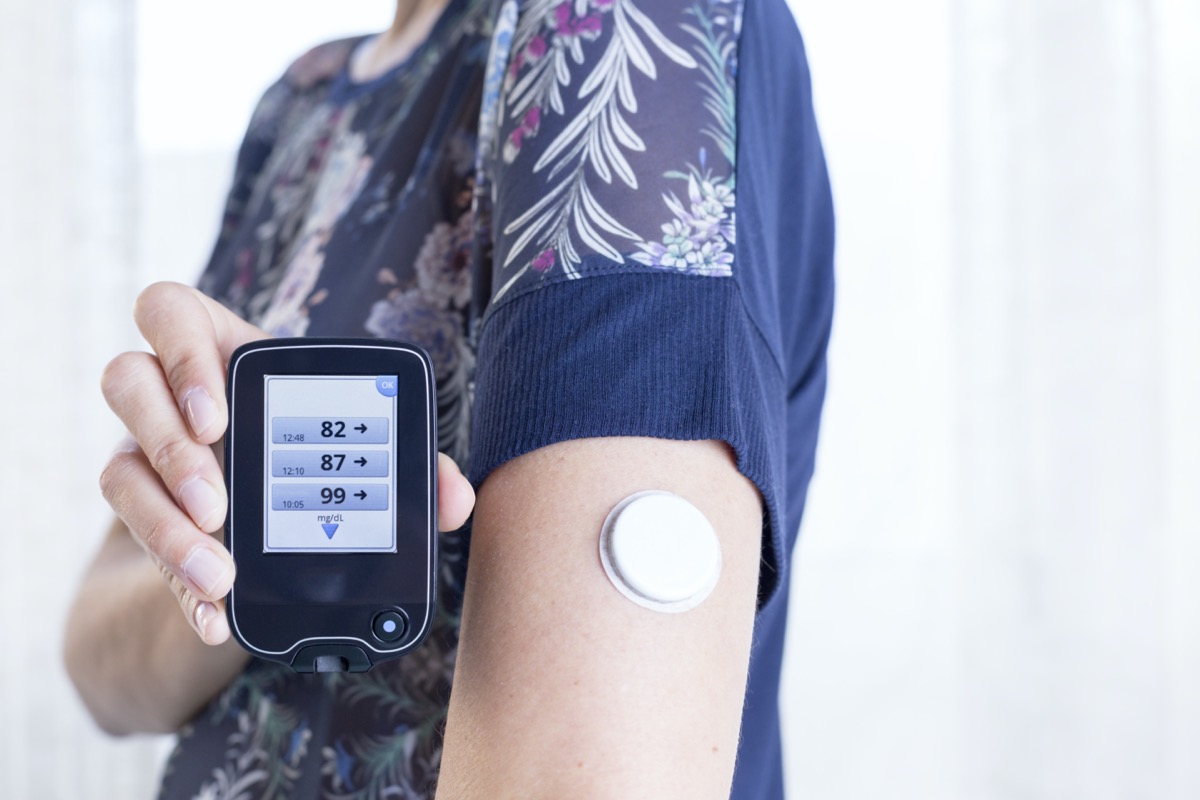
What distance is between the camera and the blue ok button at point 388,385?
1.45 ft

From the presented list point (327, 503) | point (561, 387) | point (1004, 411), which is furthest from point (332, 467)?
point (1004, 411)

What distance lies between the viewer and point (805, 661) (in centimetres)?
160

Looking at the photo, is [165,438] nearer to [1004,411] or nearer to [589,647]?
[589,647]

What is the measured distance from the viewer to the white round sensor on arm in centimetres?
37

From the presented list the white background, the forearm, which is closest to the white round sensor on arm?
the forearm

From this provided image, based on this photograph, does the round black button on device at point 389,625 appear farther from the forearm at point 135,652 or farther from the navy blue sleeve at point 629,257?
the forearm at point 135,652

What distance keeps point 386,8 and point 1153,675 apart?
1776 millimetres

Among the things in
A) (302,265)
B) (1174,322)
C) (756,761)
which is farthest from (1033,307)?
(302,265)

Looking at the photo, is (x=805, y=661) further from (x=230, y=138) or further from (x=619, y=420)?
(x=230, y=138)

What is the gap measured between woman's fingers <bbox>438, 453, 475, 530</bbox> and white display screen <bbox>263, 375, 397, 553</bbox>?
27 millimetres

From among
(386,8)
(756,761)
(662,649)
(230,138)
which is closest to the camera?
(662,649)

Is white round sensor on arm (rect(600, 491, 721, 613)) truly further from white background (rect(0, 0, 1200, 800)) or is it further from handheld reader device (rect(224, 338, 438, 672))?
white background (rect(0, 0, 1200, 800))

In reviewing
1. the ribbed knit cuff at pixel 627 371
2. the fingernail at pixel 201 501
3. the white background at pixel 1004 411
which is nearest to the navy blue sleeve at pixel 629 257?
the ribbed knit cuff at pixel 627 371

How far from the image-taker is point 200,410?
0.42 meters
